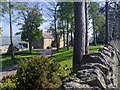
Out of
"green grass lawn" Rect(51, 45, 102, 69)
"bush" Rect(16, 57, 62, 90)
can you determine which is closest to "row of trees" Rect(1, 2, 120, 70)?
"green grass lawn" Rect(51, 45, 102, 69)

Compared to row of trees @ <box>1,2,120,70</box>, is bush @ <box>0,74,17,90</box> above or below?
below

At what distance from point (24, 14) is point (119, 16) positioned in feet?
42.3

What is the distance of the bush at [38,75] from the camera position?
358 cm

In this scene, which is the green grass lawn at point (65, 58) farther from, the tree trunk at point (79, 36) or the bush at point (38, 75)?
the bush at point (38, 75)

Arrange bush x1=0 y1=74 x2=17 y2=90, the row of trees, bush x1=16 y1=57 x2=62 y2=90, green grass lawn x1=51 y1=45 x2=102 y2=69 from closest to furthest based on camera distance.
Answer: bush x1=16 y1=57 x2=62 y2=90 → bush x1=0 y1=74 x2=17 y2=90 → green grass lawn x1=51 y1=45 x2=102 y2=69 → the row of trees

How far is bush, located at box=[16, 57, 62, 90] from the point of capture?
3.58 metres

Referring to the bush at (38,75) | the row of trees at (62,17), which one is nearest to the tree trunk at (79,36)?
the bush at (38,75)

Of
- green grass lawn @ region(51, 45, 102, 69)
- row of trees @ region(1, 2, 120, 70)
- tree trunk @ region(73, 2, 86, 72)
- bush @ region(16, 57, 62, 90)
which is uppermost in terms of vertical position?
row of trees @ region(1, 2, 120, 70)

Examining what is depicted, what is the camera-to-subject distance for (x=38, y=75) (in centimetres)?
359

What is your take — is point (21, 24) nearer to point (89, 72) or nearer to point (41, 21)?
point (41, 21)

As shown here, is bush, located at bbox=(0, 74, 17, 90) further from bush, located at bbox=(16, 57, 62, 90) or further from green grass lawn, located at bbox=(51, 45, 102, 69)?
green grass lawn, located at bbox=(51, 45, 102, 69)

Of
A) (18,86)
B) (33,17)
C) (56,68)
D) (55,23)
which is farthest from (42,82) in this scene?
(33,17)

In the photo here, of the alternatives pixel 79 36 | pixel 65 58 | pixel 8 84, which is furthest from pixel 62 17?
pixel 8 84

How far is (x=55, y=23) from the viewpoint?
20.0 meters
